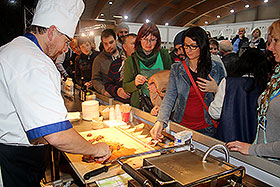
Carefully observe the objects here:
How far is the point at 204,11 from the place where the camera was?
16.5 m

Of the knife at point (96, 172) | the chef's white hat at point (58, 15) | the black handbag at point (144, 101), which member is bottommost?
the knife at point (96, 172)

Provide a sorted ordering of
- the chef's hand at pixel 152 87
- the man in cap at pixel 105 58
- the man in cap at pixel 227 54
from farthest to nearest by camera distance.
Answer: the man in cap at pixel 227 54
the man in cap at pixel 105 58
the chef's hand at pixel 152 87

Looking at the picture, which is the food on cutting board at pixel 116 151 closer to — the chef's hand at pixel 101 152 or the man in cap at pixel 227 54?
the chef's hand at pixel 101 152

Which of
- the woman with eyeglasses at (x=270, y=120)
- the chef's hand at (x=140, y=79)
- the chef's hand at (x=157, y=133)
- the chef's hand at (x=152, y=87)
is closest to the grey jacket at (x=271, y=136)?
the woman with eyeglasses at (x=270, y=120)

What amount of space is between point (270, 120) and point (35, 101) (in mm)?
1360

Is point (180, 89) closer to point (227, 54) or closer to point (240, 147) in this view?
point (240, 147)

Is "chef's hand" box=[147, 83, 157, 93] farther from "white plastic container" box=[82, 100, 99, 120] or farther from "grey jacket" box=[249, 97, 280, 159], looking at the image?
"grey jacket" box=[249, 97, 280, 159]

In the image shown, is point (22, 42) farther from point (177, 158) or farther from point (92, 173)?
point (177, 158)

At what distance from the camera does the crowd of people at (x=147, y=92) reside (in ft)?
3.19

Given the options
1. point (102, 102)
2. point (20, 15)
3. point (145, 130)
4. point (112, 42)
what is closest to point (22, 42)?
point (145, 130)

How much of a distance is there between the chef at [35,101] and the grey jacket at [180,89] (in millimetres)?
832

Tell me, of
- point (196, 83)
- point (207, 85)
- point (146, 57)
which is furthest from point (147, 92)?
point (207, 85)

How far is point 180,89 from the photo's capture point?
1.88 m

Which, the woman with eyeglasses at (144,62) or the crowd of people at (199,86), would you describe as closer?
the crowd of people at (199,86)
